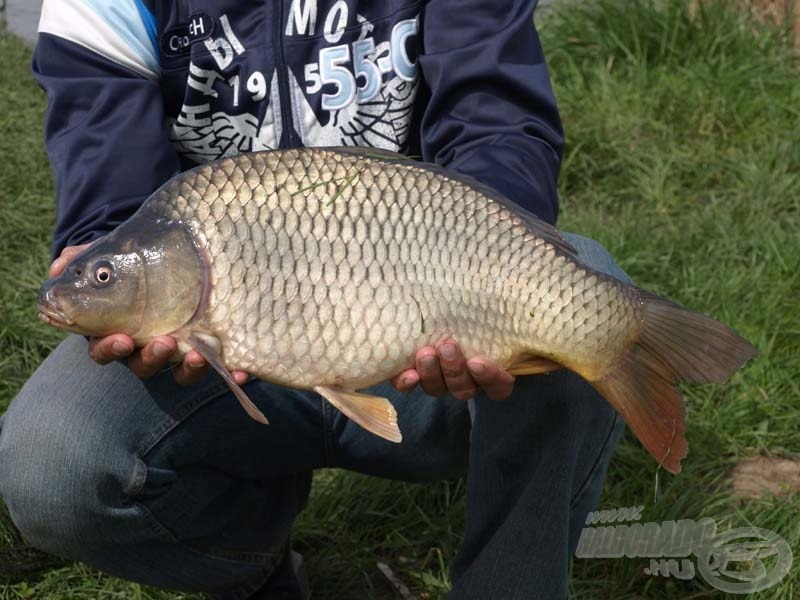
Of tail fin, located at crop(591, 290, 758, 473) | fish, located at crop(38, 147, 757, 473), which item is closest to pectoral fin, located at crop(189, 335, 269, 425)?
fish, located at crop(38, 147, 757, 473)

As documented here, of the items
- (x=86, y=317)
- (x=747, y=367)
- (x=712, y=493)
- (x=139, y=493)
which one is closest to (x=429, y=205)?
(x=86, y=317)

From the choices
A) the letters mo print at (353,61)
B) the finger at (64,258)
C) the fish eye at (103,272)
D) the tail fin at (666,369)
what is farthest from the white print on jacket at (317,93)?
the tail fin at (666,369)

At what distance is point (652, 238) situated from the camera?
2406mm

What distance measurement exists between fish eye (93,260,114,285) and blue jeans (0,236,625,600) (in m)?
0.22

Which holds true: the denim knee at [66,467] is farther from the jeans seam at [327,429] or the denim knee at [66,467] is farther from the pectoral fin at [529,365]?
the pectoral fin at [529,365]

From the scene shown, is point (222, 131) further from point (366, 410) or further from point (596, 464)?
point (596, 464)

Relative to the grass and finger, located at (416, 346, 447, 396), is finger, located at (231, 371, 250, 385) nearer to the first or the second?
finger, located at (416, 346, 447, 396)

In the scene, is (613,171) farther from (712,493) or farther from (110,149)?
(110,149)

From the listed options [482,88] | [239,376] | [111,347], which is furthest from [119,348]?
[482,88]

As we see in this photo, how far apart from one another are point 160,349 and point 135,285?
0.07m

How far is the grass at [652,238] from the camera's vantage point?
175cm

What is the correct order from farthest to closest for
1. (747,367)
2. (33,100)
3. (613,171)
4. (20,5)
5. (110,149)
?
(20,5) < (33,100) < (613,171) < (747,367) < (110,149)

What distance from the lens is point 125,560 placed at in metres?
1.45

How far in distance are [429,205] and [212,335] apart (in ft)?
0.84
